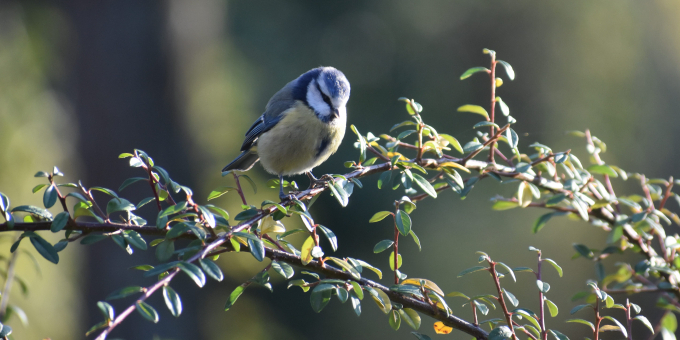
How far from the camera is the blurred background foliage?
3.22 metres

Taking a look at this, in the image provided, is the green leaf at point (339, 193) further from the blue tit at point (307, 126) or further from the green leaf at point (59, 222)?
the blue tit at point (307, 126)

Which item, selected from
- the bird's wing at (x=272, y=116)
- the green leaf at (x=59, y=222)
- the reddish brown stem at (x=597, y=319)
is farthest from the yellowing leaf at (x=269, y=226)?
the bird's wing at (x=272, y=116)

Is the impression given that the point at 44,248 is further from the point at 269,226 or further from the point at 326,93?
the point at 326,93

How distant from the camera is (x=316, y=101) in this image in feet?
5.47

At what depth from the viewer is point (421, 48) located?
399 cm

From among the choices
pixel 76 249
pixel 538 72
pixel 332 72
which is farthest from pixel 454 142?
pixel 76 249

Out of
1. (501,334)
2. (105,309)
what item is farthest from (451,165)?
(105,309)

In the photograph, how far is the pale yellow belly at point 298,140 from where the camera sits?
1624 millimetres

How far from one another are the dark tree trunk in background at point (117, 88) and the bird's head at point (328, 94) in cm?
189

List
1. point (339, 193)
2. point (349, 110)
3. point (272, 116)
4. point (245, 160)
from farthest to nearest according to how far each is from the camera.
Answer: point (349, 110) → point (245, 160) → point (272, 116) → point (339, 193)

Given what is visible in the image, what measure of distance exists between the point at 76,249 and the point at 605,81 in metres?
3.93

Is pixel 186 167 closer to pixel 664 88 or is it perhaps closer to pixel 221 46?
pixel 221 46

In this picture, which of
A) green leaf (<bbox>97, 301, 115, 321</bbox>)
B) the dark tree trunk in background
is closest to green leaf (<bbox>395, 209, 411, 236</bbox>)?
green leaf (<bbox>97, 301, 115, 321</bbox>)

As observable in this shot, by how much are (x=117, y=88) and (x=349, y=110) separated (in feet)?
5.41
